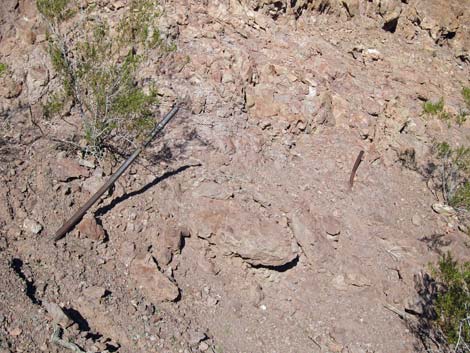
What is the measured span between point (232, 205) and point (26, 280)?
10.1 ft

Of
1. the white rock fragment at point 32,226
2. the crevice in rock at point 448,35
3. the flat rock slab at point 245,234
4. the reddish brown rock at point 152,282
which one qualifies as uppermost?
the crevice in rock at point 448,35

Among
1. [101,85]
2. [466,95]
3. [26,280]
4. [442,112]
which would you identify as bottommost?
[26,280]

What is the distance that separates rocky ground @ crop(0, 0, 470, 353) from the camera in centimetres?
532

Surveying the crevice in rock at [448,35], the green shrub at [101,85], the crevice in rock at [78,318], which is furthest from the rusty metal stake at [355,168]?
the crevice in rock at [448,35]

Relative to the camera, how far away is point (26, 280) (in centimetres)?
493

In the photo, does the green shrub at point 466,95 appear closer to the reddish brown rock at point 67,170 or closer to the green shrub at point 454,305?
the green shrub at point 454,305

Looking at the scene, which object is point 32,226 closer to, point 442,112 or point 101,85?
point 101,85

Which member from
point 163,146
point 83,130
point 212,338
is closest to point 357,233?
point 212,338

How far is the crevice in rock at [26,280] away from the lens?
15.6 feet

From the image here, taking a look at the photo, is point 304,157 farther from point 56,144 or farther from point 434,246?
point 56,144

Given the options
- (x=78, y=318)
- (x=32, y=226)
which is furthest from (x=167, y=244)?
(x=32, y=226)

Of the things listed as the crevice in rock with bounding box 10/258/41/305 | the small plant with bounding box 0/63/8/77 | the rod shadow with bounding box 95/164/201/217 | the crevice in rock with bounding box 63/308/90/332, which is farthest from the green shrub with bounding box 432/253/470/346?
the small plant with bounding box 0/63/8/77

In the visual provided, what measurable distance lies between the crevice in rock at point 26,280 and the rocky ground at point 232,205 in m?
0.03

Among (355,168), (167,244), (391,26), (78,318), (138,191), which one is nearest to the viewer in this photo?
(78,318)
